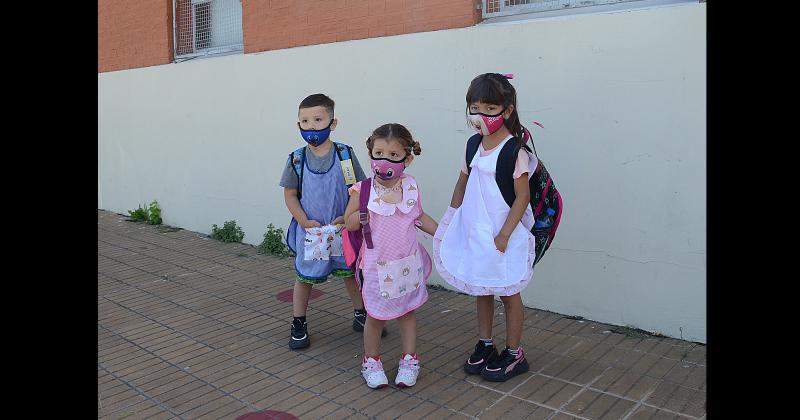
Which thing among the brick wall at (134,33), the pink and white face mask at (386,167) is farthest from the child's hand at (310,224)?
the brick wall at (134,33)

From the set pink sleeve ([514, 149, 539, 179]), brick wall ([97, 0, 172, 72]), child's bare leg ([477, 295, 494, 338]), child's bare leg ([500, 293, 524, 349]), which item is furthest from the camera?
brick wall ([97, 0, 172, 72])

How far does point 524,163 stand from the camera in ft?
11.0

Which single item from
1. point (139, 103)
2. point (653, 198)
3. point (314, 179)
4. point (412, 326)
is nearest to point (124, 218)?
point (139, 103)

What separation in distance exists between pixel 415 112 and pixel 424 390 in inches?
97.6

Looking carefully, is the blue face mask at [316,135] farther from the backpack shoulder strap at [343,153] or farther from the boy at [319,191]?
the backpack shoulder strap at [343,153]

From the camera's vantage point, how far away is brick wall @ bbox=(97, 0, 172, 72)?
7.95 meters

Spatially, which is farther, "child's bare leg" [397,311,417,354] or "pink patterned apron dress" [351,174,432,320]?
"child's bare leg" [397,311,417,354]

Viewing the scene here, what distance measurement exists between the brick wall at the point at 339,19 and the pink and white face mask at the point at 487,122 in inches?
68.3

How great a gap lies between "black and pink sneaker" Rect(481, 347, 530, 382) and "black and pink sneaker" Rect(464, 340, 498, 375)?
50 mm

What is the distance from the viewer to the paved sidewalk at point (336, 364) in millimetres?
3396

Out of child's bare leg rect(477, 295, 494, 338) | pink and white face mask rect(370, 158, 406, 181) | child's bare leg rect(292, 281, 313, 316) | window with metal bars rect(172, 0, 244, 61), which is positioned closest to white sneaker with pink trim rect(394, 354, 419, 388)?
child's bare leg rect(477, 295, 494, 338)

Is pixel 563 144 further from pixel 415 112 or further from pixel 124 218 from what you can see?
pixel 124 218

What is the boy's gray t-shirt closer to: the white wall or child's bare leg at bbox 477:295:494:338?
child's bare leg at bbox 477:295:494:338

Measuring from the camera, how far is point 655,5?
163 inches
